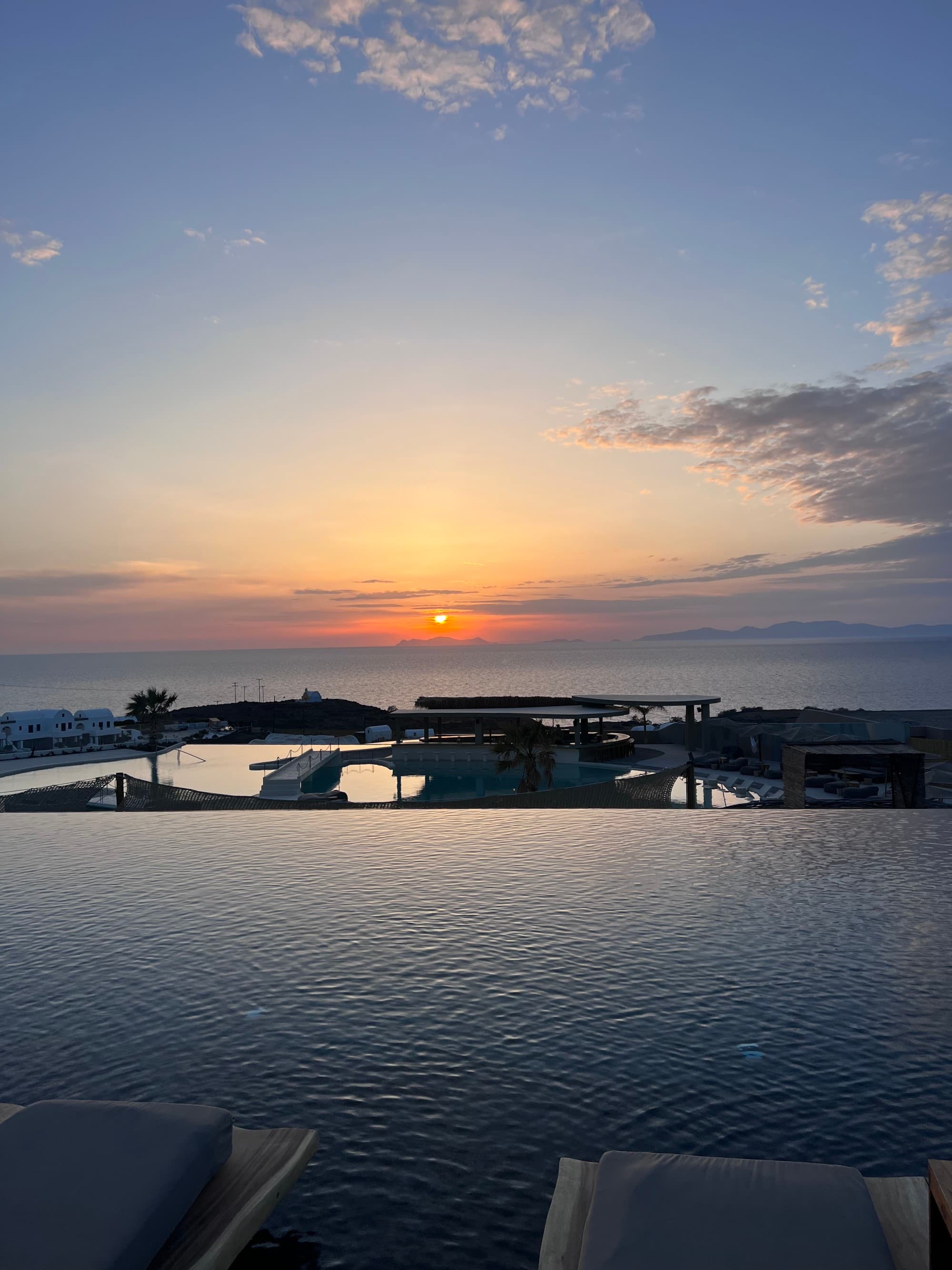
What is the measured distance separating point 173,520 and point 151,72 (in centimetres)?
1665

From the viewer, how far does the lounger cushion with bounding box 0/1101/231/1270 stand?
2715 mm

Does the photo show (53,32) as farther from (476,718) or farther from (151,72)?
(476,718)

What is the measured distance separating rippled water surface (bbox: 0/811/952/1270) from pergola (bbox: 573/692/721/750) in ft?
77.9

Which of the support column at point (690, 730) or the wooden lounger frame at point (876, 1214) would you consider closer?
the wooden lounger frame at point (876, 1214)

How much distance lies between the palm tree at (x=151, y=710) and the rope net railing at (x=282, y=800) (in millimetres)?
29715

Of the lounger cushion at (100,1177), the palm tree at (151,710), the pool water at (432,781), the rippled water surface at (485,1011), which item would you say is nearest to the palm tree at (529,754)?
the pool water at (432,781)

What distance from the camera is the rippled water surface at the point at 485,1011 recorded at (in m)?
4.36

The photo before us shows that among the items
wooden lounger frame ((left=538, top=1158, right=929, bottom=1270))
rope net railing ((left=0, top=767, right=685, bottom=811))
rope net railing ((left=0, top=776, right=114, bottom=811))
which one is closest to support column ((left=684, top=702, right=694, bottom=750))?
rope net railing ((left=0, top=767, right=685, bottom=811))

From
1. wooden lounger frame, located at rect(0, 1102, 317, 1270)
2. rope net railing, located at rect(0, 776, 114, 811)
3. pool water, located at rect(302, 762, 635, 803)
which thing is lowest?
pool water, located at rect(302, 762, 635, 803)

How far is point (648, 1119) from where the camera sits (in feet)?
15.5

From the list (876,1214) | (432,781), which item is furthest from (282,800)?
(876,1214)

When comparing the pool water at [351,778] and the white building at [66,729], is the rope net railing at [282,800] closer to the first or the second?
the pool water at [351,778]

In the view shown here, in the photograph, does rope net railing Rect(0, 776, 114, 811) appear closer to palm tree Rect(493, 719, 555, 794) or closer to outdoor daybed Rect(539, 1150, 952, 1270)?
palm tree Rect(493, 719, 555, 794)

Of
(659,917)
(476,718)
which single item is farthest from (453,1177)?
→ (476,718)
